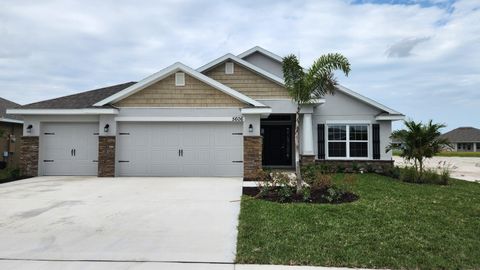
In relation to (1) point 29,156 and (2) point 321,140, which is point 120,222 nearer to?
(1) point 29,156

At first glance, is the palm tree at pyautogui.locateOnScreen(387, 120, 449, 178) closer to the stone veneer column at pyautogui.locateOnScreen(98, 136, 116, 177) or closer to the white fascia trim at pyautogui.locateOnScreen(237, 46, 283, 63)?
the white fascia trim at pyautogui.locateOnScreen(237, 46, 283, 63)

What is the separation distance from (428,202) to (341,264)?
207 inches

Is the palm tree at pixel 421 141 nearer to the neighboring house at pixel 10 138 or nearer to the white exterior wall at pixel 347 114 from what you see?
the white exterior wall at pixel 347 114

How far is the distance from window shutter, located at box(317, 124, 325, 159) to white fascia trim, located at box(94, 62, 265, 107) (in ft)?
16.1

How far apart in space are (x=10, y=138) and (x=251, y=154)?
13.3m

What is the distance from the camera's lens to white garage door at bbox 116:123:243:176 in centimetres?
1321

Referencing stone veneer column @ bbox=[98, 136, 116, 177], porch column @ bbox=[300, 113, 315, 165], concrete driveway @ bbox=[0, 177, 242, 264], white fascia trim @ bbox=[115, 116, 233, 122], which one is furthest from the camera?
porch column @ bbox=[300, 113, 315, 165]

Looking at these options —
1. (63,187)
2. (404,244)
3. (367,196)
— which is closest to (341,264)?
(404,244)

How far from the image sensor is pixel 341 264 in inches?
171

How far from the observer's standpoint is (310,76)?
9.38 meters

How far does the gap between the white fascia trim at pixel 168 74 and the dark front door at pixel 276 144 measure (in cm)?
533

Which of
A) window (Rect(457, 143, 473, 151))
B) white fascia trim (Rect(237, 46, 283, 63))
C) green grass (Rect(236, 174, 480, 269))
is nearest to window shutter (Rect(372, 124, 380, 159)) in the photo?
white fascia trim (Rect(237, 46, 283, 63))

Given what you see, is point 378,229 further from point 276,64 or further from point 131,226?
point 276,64

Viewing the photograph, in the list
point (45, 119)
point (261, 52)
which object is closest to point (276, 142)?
point (261, 52)
